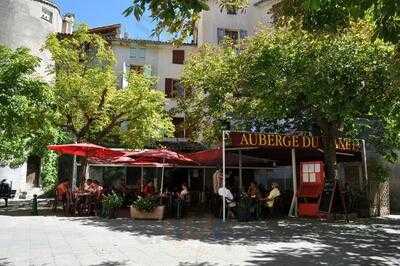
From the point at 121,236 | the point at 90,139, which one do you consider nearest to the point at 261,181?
the point at 90,139

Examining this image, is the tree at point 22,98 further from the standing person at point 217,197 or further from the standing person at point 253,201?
the standing person at point 253,201

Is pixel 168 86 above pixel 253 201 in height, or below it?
above

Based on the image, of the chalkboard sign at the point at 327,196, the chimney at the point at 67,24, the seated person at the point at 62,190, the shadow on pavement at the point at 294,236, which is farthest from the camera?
the chimney at the point at 67,24

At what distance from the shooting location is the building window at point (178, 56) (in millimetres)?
38281

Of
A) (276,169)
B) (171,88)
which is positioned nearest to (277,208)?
(276,169)

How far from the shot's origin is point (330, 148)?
18266mm

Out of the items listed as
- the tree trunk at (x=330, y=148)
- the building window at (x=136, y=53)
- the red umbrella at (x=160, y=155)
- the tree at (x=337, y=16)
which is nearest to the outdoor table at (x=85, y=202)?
the red umbrella at (x=160, y=155)

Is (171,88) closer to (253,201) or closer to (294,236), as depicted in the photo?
(253,201)

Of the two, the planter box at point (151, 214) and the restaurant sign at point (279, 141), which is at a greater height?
the restaurant sign at point (279, 141)

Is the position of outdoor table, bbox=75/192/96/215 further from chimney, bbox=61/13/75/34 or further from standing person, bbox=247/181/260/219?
chimney, bbox=61/13/75/34

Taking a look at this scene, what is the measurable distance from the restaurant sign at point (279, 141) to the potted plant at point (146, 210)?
3.29m

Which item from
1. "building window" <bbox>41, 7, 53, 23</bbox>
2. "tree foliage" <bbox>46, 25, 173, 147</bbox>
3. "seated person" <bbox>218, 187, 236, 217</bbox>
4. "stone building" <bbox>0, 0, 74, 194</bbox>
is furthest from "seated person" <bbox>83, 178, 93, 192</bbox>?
"building window" <bbox>41, 7, 53, 23</bbox>

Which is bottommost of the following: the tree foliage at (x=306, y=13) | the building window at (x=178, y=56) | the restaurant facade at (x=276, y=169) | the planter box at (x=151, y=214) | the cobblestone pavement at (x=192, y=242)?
the cobblestone pavement at (x=192, y=242)

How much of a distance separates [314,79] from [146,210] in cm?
717
